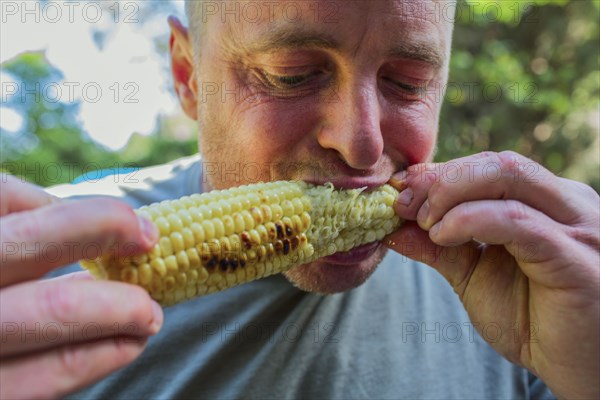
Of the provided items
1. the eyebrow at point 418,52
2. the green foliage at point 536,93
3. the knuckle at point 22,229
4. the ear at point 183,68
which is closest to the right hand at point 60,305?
the knuckle at point 22,229

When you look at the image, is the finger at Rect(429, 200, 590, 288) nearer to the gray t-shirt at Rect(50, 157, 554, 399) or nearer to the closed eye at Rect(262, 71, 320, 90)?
the gray t-shirt at Rect(50, 157, 554, 399)

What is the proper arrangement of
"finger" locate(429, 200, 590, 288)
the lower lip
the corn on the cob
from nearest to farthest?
the corn on the cob, "finger" locate(429, 200, 590, 288), the lower lip

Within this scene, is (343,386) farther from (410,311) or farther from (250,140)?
(250,140)

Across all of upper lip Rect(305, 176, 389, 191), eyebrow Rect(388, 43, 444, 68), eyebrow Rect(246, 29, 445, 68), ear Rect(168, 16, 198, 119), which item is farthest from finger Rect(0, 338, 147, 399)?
ear Rect(168, 16, 198, 119)

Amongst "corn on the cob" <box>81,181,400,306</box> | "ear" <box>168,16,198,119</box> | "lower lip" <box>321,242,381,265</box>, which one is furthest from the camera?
"ear" <box>168,16,198,119</box>

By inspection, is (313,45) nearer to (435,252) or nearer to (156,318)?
(435,252)

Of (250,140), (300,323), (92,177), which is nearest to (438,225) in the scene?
(250,140)

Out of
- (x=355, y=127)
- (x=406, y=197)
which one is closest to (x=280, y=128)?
(x=355, y=127)
